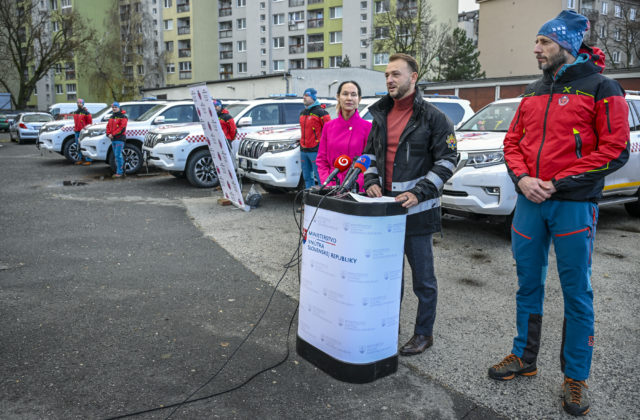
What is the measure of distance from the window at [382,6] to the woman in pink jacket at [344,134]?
50714mm

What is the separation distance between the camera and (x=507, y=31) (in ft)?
167

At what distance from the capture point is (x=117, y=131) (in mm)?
12672

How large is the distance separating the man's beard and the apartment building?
48826mm

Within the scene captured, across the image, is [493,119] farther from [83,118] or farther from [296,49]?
[296,49]

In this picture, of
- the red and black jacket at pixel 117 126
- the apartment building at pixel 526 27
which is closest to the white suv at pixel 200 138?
the red and black jacket at pixel 117 126

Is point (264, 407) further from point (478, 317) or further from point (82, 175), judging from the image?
point (82, 175)

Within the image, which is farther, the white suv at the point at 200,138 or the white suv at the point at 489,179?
the white suv at the point at 200,138

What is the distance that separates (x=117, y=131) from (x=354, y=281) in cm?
1115

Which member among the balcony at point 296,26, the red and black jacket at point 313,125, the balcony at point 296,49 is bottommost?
the red and black jacket at point 313,125

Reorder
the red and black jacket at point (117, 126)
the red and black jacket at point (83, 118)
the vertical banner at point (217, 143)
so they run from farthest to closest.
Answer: the red and black jacket at point (83, 118)
the red and black jacket at point (117, 126)
the vertical banner at point (217, 143)

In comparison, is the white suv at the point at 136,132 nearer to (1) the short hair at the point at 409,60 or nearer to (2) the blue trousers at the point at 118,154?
(2) the blue trousers at the point at 118,154

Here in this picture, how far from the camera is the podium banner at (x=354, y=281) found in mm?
3041

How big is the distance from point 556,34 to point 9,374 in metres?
3.96

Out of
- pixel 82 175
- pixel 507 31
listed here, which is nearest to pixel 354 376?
pixel 82 175
